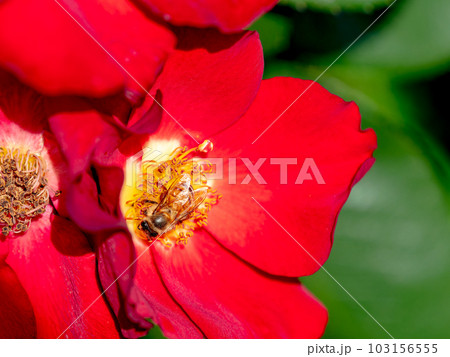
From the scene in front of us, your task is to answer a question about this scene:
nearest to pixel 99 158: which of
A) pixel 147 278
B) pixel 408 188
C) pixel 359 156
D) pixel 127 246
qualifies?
pixel 127 246

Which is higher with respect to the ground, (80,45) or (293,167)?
(80,45)

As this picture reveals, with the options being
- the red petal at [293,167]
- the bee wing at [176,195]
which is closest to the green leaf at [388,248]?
the red petal at [293,167]

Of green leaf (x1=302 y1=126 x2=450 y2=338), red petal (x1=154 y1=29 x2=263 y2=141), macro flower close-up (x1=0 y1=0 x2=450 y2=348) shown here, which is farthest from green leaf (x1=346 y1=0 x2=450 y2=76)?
red petal (x1=154 y1=29 x2=263 y2=141)

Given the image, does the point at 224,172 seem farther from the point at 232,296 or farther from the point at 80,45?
the point at 80,45

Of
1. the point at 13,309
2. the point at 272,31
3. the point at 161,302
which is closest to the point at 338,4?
the point at 272,31

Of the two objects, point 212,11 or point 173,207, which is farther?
point 173,207

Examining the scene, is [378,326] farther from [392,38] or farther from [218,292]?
[392,38]
